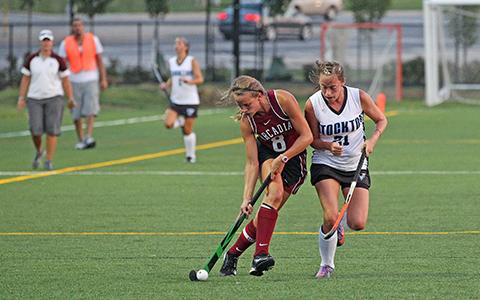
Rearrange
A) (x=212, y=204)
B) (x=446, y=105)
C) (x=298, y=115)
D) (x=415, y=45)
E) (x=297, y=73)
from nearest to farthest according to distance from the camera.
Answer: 1. (x=298, y=115)
2. (x=212, y=204)
3. (x=446, y=105)
4. (x=297, y=73)
5. (x=415, y=45)

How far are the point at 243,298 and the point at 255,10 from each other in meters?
31.1

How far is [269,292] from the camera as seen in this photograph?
928cm

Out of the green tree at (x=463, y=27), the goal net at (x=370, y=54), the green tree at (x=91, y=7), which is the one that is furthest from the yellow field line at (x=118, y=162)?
the green tree at (x=463, y=27)

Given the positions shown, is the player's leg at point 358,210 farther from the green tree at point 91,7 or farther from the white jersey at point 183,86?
the green tree at point 91,7

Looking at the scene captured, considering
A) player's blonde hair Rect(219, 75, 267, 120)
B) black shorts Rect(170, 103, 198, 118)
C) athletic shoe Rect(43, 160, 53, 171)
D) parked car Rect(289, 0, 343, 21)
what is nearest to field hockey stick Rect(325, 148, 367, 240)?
player's blonde hair Rect(219, 75, 267, 120)

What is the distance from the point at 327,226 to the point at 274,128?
88 centimetres

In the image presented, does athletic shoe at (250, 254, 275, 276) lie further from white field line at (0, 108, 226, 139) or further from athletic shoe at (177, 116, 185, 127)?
→ white field line at (0, 108, 226, 139)

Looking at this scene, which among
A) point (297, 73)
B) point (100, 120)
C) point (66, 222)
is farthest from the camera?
point (297, 73)

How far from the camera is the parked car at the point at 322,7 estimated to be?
4666 cm

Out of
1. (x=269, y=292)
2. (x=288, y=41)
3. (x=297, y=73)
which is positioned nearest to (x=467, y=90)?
(x=297, y=73)

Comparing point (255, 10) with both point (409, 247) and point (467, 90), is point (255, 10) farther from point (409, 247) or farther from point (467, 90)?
point (409, 247)

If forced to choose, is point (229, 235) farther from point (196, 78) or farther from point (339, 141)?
point (196, 78)

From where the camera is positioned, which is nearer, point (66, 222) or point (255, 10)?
point (66, 222)

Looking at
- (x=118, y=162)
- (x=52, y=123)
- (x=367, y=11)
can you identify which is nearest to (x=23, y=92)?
(x=52, y=123)
